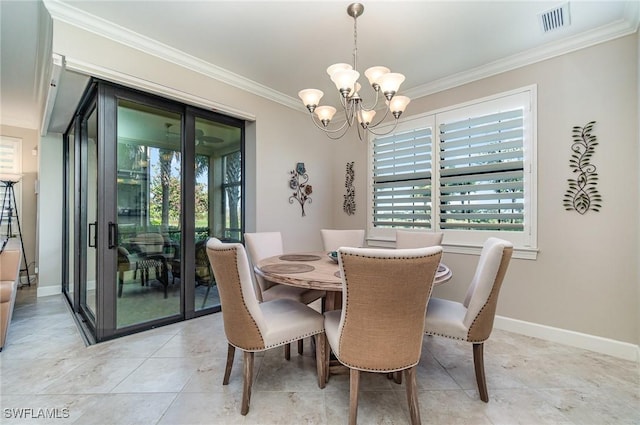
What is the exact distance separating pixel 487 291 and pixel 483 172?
179 cm

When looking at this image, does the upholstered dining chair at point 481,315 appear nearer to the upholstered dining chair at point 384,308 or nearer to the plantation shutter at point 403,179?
the upholstered dining chair at point 384,308

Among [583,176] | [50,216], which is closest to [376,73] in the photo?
[583,176]

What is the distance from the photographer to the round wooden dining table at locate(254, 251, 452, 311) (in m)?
1.67

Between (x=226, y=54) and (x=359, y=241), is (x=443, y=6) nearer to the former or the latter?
(x=226, y=54)

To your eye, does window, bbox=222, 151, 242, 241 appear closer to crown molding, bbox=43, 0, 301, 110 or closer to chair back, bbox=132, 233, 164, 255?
chair back, bbox=132, 233, 164, 255

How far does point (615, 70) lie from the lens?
2.37 metres

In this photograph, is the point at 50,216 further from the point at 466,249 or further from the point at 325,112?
the point at 466,249

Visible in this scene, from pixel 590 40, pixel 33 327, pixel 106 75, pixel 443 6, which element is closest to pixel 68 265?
pixel 33 327

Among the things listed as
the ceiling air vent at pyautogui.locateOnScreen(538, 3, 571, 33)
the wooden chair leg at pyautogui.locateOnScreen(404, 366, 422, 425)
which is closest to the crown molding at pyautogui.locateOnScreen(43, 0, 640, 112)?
the ceiling air vent at pyautogui.locateOnScreen(538, 3, 571, 33)

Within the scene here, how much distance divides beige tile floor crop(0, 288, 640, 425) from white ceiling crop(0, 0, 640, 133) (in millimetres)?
2667

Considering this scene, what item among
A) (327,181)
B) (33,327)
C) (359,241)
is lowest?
(33,327)

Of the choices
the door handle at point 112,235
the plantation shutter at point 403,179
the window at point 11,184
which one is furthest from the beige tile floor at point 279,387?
the window at point 11,184

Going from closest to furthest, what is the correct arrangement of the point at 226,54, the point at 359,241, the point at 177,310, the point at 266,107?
the point at 226,54, the point at 177,310, the point at 359,241, the point at 266,107

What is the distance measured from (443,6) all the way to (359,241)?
2232 millimetres
